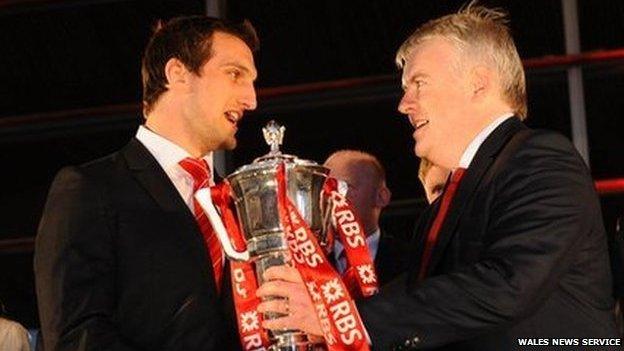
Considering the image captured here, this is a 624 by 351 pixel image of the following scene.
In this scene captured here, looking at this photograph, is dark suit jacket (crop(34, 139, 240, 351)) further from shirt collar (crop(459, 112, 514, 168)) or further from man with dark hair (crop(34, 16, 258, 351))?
shirt collar (crop(459, 112, 514, 168))

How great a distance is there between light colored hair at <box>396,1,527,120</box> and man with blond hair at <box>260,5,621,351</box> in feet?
0.04

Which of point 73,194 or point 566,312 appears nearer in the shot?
point 566,312

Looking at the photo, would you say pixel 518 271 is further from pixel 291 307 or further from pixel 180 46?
pixel 180 46

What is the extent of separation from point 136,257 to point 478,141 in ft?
2.86

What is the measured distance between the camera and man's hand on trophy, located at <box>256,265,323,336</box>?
307cm

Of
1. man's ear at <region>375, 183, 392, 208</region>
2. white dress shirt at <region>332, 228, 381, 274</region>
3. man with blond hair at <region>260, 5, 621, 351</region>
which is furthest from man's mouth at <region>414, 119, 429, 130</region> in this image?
man's ear at <region>375, 183, 392, 208</region>

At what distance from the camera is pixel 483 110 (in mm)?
3297

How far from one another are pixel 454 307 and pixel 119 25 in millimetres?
4875

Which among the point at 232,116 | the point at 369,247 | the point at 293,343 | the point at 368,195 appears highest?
the point at 232,116

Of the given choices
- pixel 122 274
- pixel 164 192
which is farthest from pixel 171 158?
pixel 122 274

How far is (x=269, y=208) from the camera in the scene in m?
3.24

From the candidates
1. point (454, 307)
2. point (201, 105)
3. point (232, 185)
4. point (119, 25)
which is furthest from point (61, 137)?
point (454, 307)

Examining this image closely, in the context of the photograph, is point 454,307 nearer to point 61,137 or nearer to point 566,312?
point 566,312

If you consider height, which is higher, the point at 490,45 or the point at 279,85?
the point at 490,45
